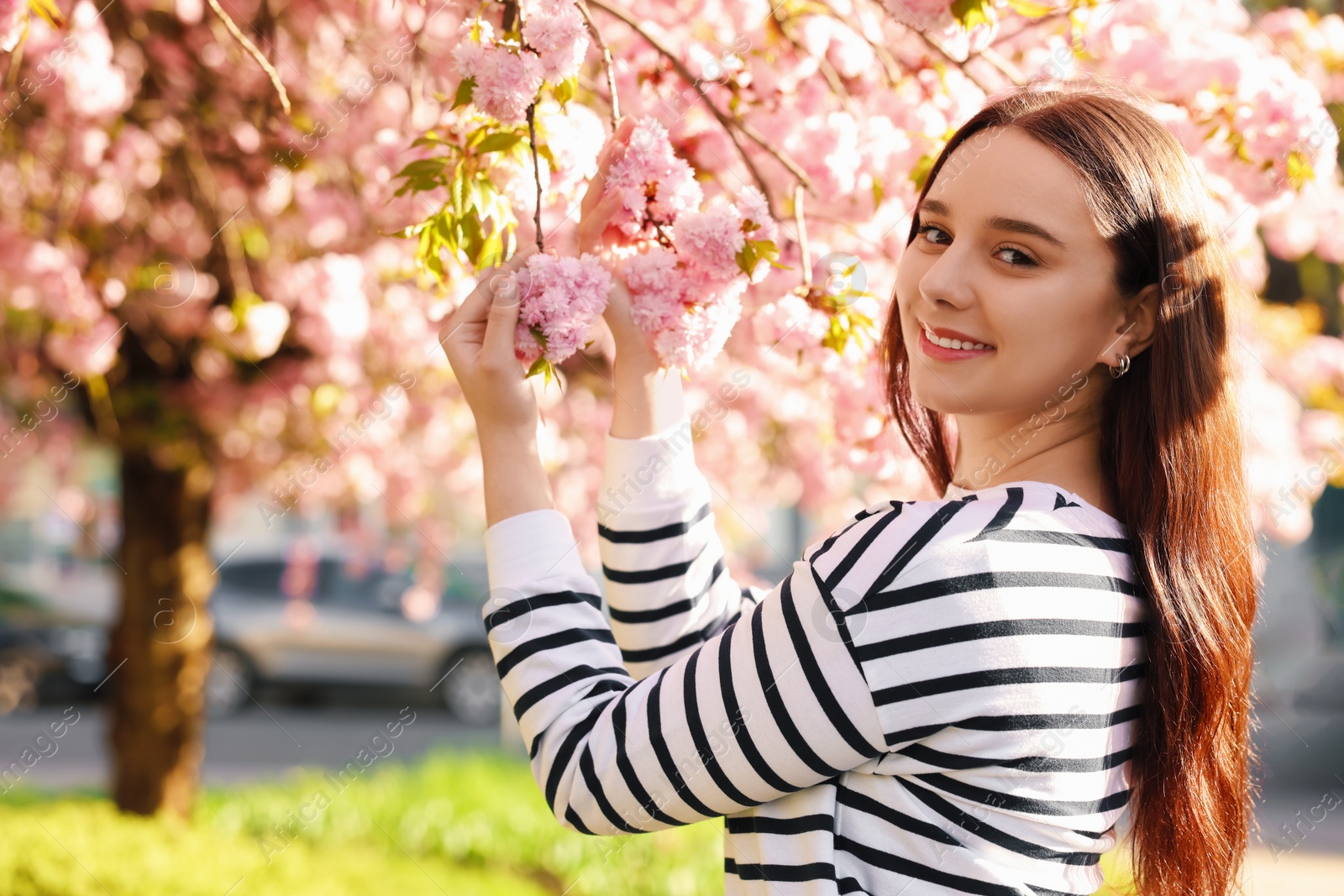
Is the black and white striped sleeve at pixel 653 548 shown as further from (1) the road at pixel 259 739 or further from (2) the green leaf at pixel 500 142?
(1) the road at pixel 259 739

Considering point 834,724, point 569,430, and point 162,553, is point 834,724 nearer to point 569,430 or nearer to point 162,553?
point 569,430

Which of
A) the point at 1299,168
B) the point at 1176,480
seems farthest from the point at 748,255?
the point at 1299,168

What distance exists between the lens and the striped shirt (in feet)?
3.12

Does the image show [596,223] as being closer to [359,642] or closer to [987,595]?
[987,595]

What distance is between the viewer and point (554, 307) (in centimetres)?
111

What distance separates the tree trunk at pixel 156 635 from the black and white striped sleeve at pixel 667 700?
11.2 feet

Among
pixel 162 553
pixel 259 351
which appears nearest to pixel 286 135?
pixel 259 351

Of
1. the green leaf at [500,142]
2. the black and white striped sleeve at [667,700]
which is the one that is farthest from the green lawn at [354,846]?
the green leaf at [500,142]

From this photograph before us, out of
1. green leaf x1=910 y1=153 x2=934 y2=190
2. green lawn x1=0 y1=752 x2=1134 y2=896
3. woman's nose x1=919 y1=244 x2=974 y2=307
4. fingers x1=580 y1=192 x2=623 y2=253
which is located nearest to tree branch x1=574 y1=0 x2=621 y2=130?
fingers x1=580 y1=192 x2=623 y2=253

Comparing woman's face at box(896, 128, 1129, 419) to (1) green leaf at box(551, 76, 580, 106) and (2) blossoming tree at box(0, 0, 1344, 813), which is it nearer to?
(2) blossoming tree at box(0, 0, 1344, 813)

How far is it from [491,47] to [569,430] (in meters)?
3.26

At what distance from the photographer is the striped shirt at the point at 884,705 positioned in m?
0.95

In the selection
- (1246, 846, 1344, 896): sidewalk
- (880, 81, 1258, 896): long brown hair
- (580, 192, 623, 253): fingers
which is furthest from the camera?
(1246, 846, 1344, 896): sidewalk

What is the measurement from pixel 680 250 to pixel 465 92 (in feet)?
1.02
